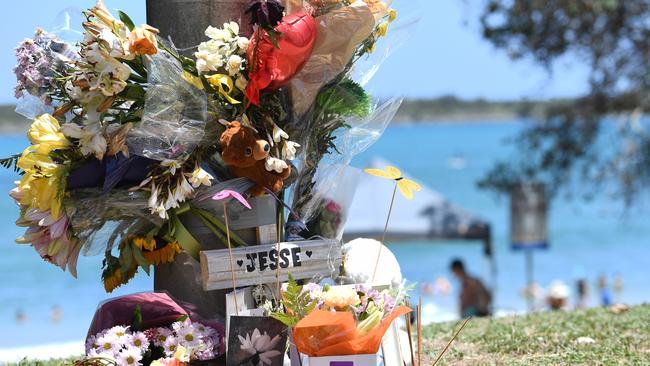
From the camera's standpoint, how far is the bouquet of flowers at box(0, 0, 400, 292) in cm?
347

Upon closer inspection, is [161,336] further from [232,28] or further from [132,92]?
[232,28]

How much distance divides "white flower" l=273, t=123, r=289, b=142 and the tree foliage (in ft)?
27.8

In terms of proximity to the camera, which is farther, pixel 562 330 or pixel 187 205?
pixel 562 330

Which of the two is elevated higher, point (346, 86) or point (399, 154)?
point (399, 154)

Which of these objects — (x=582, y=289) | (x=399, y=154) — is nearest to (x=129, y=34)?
(x=582, y=289)

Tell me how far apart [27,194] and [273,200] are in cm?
92

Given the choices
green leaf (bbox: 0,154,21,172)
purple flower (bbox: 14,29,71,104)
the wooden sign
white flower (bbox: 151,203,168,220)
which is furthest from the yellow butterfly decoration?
green leaf (bbox: 0,154,21,172)

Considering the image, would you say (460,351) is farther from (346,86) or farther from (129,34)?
(129,34)

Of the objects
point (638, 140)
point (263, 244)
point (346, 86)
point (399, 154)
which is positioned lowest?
point (263, 244)

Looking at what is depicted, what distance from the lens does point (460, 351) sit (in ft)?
15.4

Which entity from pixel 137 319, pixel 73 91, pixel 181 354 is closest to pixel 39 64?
pixel 73 91

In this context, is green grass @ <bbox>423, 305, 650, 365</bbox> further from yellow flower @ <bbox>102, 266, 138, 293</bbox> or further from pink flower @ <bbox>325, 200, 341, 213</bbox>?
yellow flower @ <bbox>102, 266, 138, 293</bbox>

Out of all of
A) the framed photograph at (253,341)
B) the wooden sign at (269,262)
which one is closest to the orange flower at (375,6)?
the wooden sign at (269,262)

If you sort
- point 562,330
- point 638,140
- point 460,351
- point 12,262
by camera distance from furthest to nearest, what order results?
point 12,262 < point 638,140 < point 562,330 < point 460,351
